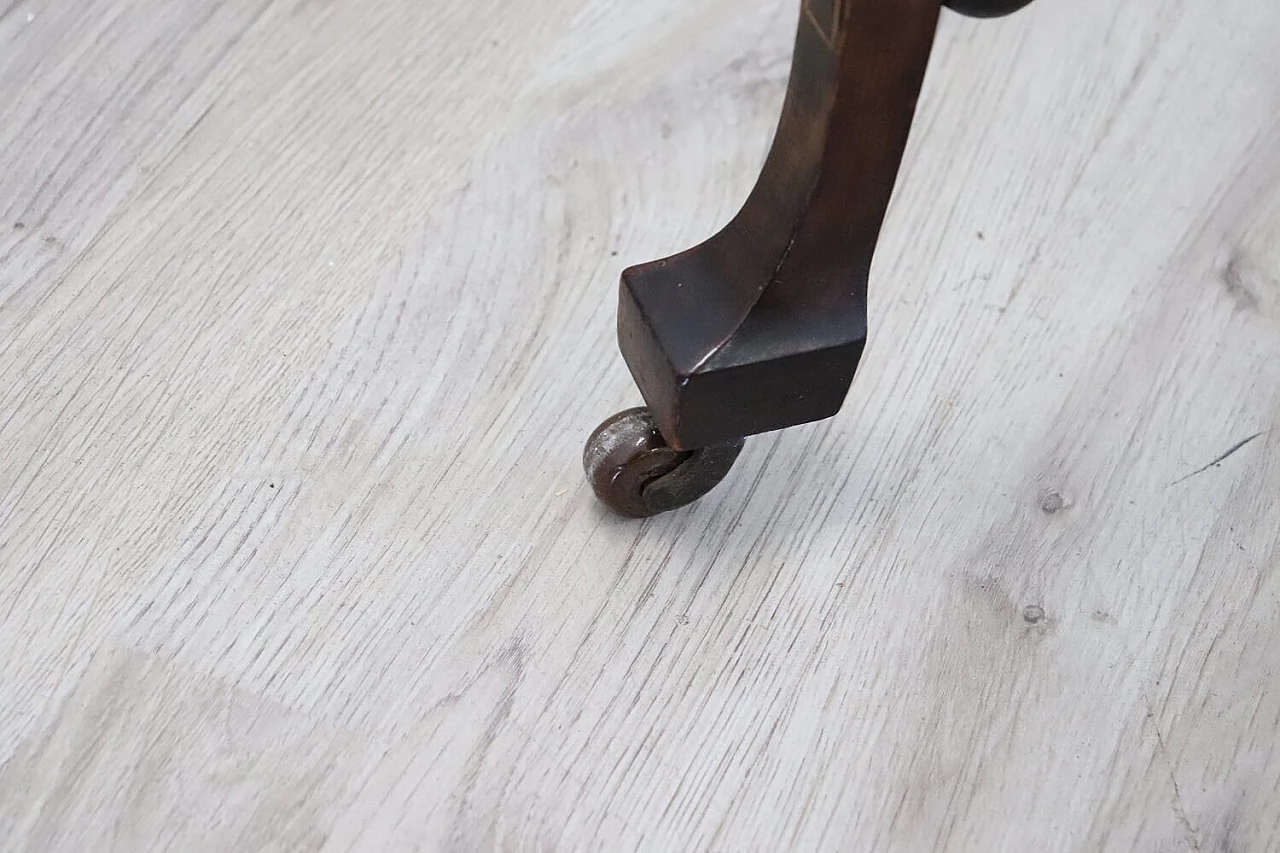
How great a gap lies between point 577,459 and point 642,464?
3.2 inches

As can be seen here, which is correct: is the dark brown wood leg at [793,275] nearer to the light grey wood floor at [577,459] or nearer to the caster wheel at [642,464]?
the caster wheel at [642,464]

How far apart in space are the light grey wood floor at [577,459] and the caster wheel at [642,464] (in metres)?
0.04

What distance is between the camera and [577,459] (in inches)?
32.0

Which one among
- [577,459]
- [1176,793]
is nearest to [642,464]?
[577,459]

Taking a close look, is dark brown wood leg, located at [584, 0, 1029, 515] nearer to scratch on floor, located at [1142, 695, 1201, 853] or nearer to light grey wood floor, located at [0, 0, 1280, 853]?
light grey wood floor, located at [0, 0, 1280, 853]

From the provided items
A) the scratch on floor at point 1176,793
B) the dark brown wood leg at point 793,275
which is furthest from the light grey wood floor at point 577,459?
the dark brown wood leg at point 793,275

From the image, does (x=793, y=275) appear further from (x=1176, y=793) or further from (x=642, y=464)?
(x=1176, y=793)

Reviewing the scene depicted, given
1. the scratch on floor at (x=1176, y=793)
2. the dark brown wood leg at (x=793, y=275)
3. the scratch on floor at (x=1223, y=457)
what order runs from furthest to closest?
1. the scratch on floor at (x=1223, y=457)
2. the scratch on floor at (x=1176, y=793)
3. the dark brown wood leg at (x=793, y=275)

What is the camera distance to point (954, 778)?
708 millimetres

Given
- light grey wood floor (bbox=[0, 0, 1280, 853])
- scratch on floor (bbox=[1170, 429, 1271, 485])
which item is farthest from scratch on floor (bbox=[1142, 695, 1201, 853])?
scratch on floor (bbox=[1170, 429, 1271, 485])

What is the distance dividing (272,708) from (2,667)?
0.44 ft

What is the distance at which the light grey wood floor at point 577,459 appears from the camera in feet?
2.30

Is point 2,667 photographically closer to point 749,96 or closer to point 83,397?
point 83,397

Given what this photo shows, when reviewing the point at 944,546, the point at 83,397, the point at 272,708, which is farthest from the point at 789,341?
the point at 83,397
